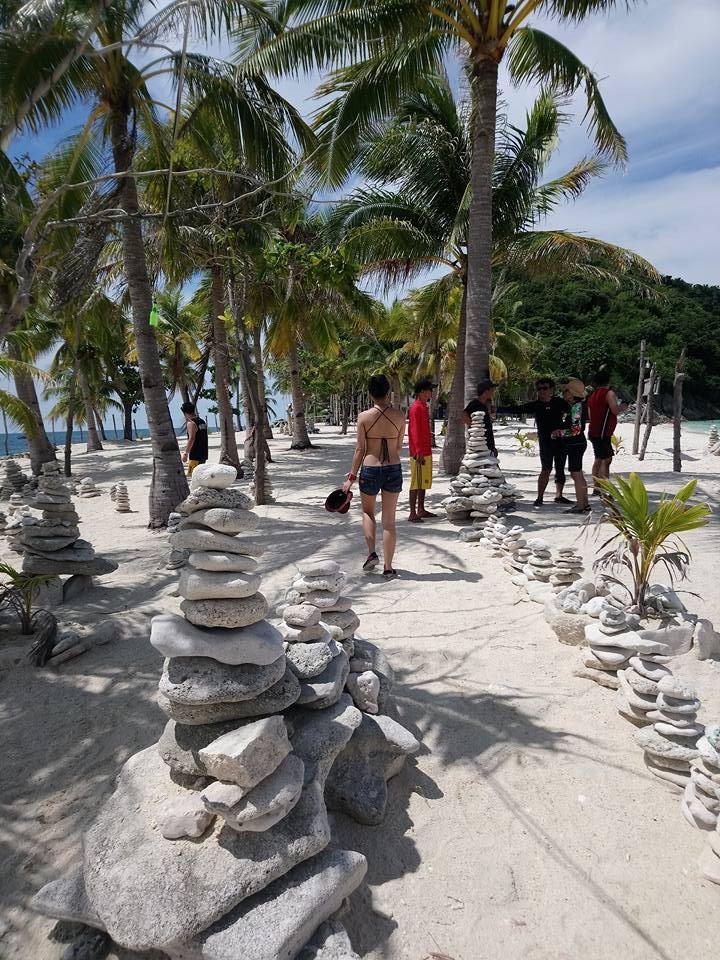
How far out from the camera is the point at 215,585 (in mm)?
2475

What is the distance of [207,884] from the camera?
2012 mm

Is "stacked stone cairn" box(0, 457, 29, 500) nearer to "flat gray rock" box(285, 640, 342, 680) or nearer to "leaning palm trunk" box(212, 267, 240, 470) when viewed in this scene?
"leaning palm trunk" box(212, 267, 240, 470)

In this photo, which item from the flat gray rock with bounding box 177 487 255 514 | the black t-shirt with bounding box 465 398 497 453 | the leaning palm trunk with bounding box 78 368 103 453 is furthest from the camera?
the leaning palm trunk with bounding box 78 368 103 453

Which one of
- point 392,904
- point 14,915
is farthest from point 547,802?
point 14,915

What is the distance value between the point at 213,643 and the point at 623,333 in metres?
56.5

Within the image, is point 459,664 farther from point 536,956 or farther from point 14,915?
point 14,915

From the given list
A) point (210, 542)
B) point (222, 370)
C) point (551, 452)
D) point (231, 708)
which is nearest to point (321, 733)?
point (231, 708)

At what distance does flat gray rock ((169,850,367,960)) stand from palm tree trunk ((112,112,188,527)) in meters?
7.38

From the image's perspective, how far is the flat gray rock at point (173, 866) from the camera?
192 centimetres

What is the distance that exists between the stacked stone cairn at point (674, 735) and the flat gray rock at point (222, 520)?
245 centimetres

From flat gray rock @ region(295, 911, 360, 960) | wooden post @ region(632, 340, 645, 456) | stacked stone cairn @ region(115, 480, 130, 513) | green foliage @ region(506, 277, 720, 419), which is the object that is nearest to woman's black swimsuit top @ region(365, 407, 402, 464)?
flat gray rock @ region(295, 911, 360, 960)

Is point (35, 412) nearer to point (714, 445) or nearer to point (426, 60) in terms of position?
point (426, 60)

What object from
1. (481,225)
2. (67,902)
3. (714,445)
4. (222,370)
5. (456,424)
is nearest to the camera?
(67,902)

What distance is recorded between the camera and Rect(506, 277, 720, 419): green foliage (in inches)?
1919
